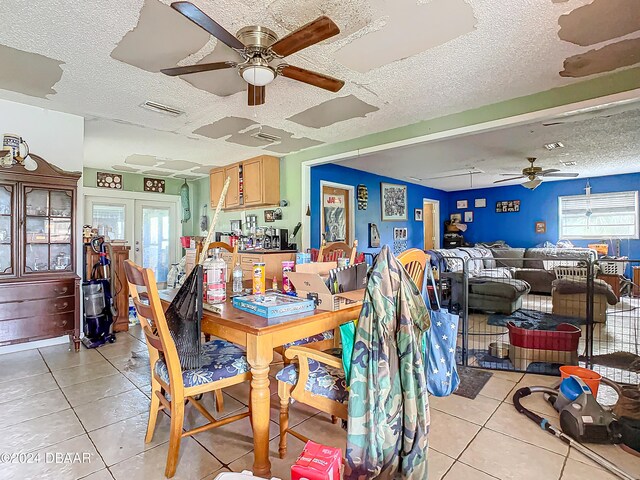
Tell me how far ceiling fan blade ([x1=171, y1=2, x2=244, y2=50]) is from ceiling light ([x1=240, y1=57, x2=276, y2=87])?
0.20 meters

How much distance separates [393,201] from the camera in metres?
7.18

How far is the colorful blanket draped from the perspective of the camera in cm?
133

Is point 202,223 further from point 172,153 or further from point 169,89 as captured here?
point 169,89

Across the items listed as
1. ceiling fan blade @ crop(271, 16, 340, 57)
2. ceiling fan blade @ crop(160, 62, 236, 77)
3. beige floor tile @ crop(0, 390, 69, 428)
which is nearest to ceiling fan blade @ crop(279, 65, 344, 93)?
ceiling fan blade @ crop(271, 16, 340, 57)

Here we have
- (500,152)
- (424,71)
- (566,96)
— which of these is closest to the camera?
(424,71)

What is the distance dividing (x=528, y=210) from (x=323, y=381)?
8.45 m

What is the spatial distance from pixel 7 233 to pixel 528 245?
31.3 ft

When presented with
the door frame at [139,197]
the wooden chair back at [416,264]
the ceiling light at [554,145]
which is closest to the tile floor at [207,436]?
the wooden chair back at [416,264]

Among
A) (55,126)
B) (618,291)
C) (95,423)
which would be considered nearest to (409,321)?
(95,423)

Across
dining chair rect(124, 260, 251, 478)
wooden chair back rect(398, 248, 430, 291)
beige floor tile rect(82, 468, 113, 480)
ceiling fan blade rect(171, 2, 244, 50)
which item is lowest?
beige floor tile rect(82, 468, 113, 480)

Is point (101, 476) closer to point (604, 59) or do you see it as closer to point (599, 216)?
point (604, 59)

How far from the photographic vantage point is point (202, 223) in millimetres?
7027

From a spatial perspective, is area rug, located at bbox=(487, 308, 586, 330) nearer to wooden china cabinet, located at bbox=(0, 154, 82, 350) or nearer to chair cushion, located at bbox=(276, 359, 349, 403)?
chair cushion, located at bbox=(276, 359, 349, 403)

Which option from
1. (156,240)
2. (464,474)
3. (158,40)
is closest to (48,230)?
(158,40)
